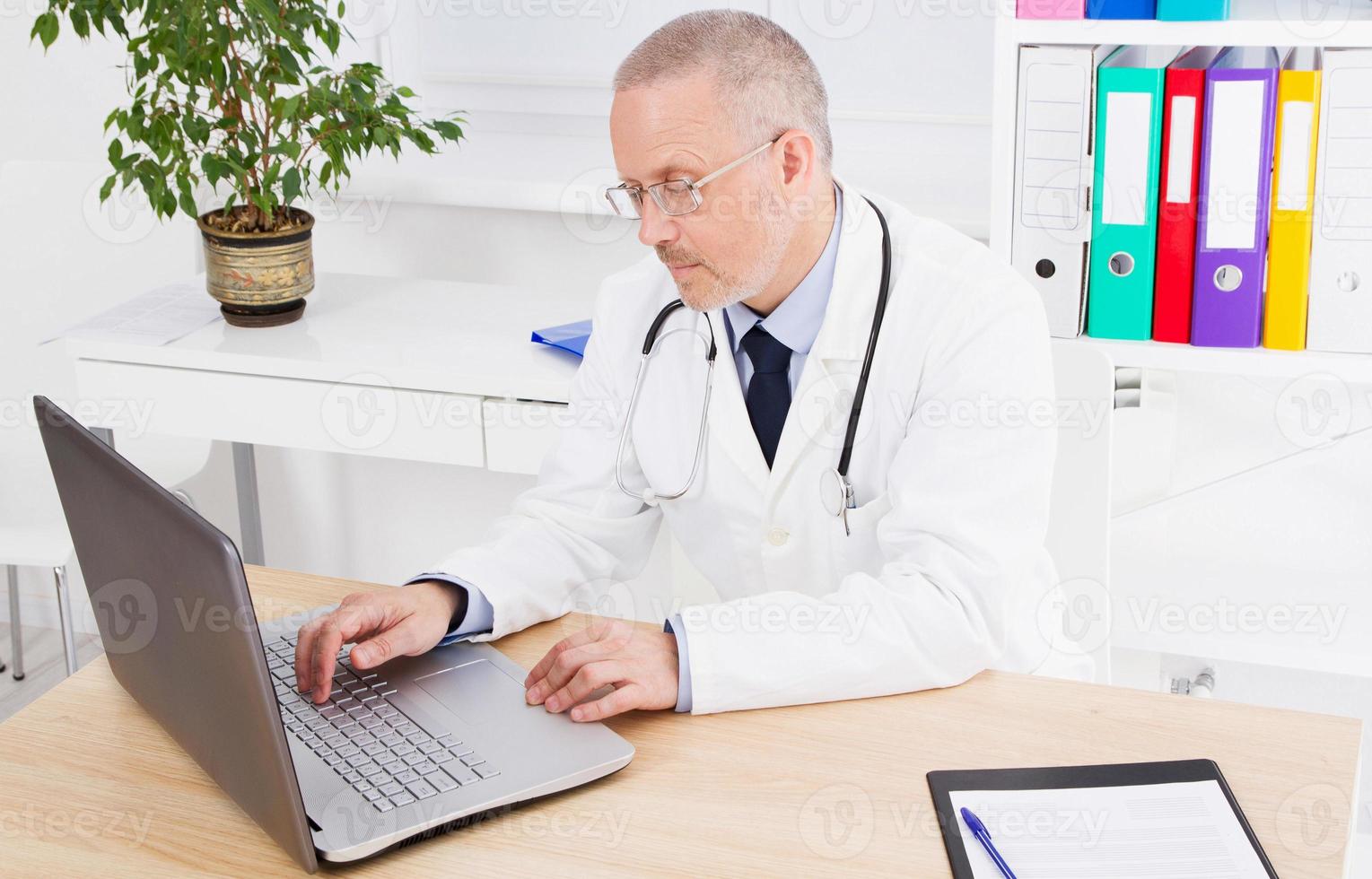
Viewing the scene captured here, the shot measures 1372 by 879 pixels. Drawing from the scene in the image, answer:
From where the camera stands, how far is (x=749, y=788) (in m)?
1.00

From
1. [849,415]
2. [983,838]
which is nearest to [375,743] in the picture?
[983,838]

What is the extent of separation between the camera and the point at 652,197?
4.43 ft

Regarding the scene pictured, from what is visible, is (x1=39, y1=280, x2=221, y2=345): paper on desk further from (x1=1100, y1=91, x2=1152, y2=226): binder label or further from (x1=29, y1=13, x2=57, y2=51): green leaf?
(x1=1100, y1=91, x2=1152, y2=226): binder label

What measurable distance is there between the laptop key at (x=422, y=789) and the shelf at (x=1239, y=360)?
1055 millimetres

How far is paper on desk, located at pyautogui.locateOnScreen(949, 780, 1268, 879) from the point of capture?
2.97 ft

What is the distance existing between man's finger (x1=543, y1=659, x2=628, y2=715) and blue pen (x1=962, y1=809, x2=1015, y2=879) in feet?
0.95

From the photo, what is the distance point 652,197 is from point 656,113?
0.08 m

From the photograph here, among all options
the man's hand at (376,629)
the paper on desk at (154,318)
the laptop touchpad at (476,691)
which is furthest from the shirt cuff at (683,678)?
the paper on desk at (154,318)

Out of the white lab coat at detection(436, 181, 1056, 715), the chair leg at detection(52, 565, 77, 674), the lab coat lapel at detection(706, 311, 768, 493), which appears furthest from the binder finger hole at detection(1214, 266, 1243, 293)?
the chair leg at detection(52, 565, 77, 674)

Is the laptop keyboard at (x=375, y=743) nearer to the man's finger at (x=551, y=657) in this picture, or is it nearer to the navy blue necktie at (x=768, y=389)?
the man's finger at (x=551, y=657)

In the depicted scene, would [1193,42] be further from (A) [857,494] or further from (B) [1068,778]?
(B) [1068,778]

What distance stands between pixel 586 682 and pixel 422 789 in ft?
0.52

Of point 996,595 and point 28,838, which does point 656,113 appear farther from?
point 28,838

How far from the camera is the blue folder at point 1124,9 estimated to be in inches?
66.7
